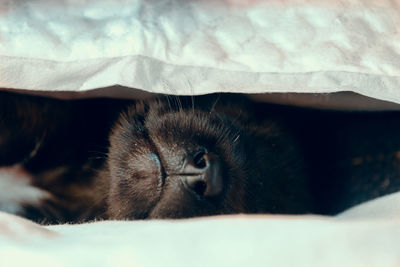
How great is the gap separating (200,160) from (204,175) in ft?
0.11

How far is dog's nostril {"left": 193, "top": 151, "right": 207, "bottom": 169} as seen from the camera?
26.7 inches

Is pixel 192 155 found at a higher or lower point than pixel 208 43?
lower

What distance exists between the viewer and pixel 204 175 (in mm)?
663

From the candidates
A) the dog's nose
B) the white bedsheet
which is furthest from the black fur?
the white bedsheet

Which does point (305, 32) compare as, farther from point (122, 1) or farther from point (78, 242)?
point (78, 242)

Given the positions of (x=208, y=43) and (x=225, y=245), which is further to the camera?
(x=208, y=43)

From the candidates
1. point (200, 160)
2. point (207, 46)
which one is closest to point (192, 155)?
point (200, 160)

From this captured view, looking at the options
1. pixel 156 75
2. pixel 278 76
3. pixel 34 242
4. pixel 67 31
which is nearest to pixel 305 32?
pixel 278 76

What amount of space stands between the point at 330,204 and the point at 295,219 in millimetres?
439

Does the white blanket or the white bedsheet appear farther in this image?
the white blanket

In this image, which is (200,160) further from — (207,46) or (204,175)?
(207,46)

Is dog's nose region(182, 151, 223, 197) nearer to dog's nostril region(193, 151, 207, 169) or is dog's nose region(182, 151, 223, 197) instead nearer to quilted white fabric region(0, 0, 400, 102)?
dog's nostril region(193, 151, 207, 169)

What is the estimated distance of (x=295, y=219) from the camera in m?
0.53

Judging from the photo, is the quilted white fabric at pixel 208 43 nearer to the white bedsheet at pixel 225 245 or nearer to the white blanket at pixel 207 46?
the white blanket at pixel 207 46
